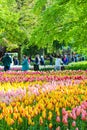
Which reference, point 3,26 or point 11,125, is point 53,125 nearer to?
point 11,125

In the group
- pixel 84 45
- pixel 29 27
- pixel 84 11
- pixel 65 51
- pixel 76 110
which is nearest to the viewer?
pixel 76 110

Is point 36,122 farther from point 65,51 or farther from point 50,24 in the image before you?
point 65,51

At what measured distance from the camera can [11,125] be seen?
22.6 feet

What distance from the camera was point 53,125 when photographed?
22.8 ft

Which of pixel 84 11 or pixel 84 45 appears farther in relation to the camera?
pixel 84 45

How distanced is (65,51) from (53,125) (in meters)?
65.1

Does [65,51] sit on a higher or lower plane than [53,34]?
lower

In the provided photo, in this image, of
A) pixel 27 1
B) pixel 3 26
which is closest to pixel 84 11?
pixel 3 26

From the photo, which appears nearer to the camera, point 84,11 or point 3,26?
point 84,11

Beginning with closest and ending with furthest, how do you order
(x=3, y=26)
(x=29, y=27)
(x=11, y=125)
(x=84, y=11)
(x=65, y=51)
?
(x=11, y=125) < (x=84, y=11) < (x=3, y=26) < (x=29, y=27) < (x=65, y=51)

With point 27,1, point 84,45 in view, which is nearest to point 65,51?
point 27,1

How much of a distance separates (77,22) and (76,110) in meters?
13.0

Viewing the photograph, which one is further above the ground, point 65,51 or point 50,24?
point 50,24

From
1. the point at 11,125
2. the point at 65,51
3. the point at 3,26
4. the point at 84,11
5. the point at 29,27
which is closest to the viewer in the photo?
the point at 11,125
